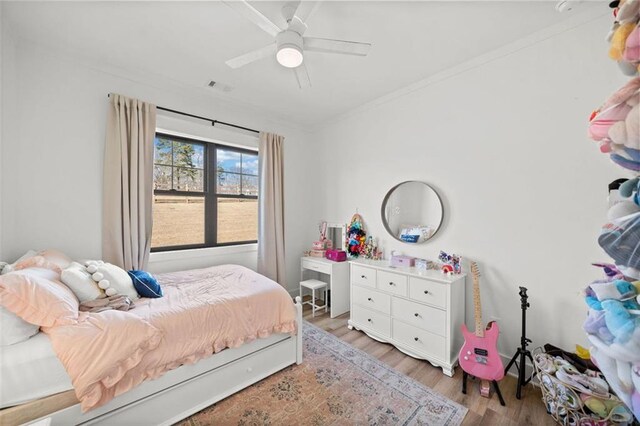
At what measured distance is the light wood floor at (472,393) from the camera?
1629mm

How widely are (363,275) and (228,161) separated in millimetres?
2261

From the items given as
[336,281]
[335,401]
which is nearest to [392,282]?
[336,281]

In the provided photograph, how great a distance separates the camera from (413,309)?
232 centimetres

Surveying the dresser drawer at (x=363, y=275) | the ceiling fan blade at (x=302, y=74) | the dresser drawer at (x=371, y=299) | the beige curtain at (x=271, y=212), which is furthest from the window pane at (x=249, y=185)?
the dresser drawer at (x=371, y=299)

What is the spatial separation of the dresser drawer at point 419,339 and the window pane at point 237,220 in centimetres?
215

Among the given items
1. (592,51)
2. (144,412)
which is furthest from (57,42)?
(592,51)

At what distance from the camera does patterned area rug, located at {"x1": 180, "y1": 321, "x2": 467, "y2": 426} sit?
164 centimetres

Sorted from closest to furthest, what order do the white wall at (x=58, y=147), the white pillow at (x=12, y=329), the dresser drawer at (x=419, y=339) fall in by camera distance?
the white pillow at (x=12, y=329) < the white wall at (x=58, y=147) < the dresser drawer at (x=419, y=339)

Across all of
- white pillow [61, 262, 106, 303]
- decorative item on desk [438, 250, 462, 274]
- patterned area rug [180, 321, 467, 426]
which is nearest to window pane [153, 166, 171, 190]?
white pillow [61, 262, 106, 303]

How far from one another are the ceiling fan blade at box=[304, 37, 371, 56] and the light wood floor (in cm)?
249

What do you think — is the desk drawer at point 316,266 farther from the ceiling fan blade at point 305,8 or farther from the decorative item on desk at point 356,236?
the ceiling fan blade at point 305,8

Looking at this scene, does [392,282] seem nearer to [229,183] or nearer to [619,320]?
[619,320]

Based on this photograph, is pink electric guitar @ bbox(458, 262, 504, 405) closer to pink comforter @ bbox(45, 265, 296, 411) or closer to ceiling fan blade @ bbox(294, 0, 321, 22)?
pink comforter @ bbox(45, 265, 296, 411)

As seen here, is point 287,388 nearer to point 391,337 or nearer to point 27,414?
point 391,337
